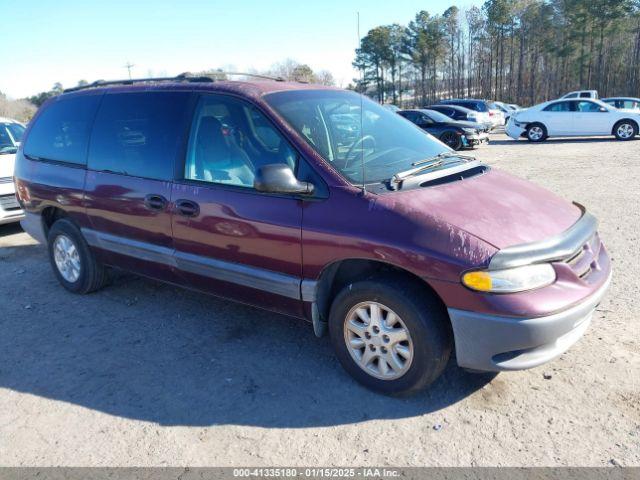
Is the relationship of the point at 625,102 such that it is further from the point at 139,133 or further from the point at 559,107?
the point at 139,133

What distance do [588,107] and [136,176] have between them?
753 inches

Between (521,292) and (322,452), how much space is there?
1356 millimetres

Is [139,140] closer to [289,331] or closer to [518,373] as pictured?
[289,331]

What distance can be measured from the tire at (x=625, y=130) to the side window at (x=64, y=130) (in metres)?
19.4

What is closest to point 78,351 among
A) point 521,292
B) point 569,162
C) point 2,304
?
point 2,304

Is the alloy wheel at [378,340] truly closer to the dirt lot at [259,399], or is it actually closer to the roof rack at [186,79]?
the dirt lot at [259,399]

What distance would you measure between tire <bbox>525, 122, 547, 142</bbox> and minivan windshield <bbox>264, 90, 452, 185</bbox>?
17.7 m

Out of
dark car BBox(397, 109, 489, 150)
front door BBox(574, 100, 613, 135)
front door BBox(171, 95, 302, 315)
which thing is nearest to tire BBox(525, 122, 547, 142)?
front door BBox(574, 100, 613, 135)

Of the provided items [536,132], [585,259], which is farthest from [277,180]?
[536,132]

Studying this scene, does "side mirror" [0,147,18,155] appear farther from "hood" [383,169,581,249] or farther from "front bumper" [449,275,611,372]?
"front bumper" [449,275,611,372]

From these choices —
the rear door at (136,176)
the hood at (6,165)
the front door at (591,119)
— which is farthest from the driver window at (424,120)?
the rear door at (136,176)

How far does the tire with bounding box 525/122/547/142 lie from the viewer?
19608mm

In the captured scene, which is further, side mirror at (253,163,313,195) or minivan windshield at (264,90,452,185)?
minivan windshield at (264,90,452,185)

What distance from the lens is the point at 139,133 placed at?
410cm
